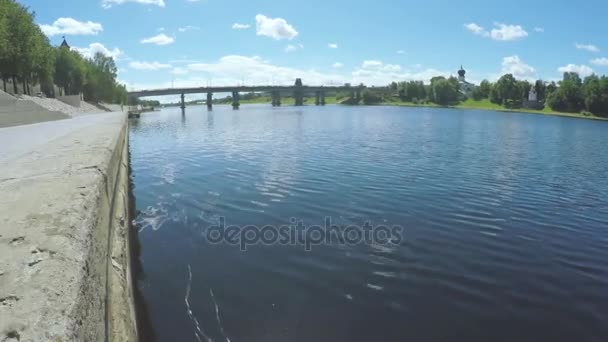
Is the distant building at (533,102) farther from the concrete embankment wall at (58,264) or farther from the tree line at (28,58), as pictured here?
the concrete embankment wall at (58,264)

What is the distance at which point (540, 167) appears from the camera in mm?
26984

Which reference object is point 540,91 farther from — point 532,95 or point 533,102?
point 533,102

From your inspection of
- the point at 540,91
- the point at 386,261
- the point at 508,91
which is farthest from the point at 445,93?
the point at 386,261

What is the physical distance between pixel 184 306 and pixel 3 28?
53.9 metres

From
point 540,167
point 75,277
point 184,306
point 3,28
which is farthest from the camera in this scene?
point 3,28

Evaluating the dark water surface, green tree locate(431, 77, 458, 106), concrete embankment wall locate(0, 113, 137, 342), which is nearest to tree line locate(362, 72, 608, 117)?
green tree locate(431, 77, 458, 106)

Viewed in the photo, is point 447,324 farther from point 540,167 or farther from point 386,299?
point 540,167

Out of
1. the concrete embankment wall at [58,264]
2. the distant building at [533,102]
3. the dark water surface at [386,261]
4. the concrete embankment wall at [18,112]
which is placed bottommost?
the dark water surface at [386,261]

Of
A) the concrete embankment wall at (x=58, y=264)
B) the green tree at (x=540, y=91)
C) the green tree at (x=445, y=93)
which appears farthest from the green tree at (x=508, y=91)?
the concrete embankment wall at (x=58, y=264)

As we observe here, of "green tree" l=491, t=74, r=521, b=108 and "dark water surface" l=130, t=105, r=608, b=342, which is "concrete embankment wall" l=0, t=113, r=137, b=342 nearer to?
"dark water surface" l=130, t=105, r=608, b=342

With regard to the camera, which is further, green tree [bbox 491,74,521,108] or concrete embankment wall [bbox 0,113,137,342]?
green tree [bbox 491,74,521,108]

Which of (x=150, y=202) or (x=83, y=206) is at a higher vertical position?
(x=83, y=206)

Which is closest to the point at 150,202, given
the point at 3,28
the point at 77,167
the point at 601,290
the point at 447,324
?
the point at 77,167

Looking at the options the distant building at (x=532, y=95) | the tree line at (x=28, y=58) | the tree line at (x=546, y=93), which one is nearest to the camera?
the tree line at (x=28, y=58)
